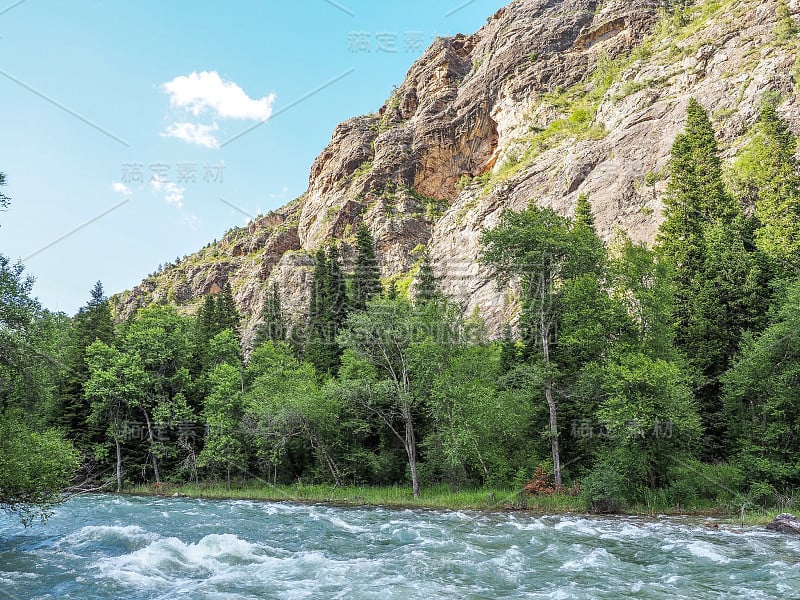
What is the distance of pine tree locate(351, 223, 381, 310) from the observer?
148ft

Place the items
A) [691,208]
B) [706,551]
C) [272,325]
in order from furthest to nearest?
[272,325]
[691,208]
[706,551]

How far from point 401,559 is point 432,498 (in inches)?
542

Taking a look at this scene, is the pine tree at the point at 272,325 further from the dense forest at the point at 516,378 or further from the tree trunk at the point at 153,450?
the tree trunk at the point at 153,450

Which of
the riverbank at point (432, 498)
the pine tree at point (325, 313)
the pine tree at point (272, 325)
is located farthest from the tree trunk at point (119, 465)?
the pine tree at point (325, 313)

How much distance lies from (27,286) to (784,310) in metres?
28.4

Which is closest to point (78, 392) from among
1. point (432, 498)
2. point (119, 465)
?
point (119, 465)

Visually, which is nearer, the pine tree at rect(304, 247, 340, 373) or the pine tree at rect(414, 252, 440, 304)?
the pine tree at rect(304, 247, 340, 373)

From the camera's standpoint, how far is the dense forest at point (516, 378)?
65.1 feet

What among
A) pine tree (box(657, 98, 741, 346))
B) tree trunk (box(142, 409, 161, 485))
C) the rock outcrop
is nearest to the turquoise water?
the rock outcrop

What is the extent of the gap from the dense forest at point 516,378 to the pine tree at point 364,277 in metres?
0.20

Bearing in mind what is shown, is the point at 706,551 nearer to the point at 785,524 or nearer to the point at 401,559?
the point at 785,524

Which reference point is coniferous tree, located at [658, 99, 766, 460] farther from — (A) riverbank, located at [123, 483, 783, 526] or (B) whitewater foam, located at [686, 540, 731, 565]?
(B) whitewater foam, located at [686, 540, 731, 565]

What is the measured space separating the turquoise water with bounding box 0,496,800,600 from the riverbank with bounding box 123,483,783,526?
2.01 meters

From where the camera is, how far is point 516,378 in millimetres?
26703
